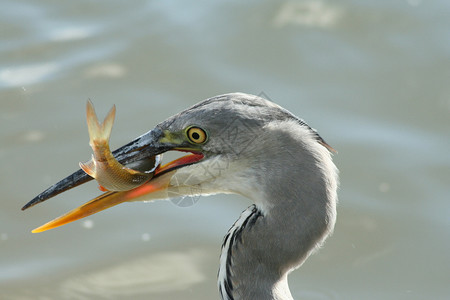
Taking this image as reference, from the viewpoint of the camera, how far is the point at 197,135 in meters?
3.60

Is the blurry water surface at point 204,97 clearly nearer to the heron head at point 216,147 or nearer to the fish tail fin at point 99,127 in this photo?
the heron head at point 216,147

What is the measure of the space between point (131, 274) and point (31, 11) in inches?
128

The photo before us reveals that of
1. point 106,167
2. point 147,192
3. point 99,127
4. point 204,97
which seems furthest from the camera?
point 204,97

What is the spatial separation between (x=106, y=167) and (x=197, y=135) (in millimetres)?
439

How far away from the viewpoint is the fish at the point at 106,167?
3.46 m

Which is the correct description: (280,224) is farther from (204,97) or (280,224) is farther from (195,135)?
(204,97)

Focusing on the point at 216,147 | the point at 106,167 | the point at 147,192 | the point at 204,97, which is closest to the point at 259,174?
the point at 216,147

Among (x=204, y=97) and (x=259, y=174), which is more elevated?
(x=204, y=97)

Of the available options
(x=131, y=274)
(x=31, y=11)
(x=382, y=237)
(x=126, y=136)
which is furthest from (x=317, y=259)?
(x=31, y=11)

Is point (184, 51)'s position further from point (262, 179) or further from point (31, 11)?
point (262, 179)

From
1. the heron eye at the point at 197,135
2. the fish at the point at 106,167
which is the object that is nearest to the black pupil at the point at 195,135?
the heron eye at the point at 197,135

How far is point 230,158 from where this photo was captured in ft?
11.8

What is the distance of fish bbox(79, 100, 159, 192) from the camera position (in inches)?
136

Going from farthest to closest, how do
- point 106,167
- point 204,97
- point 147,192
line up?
point 204,97, point 147,192, point 106,167
